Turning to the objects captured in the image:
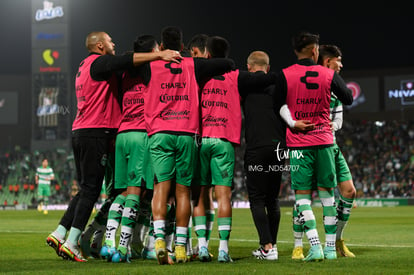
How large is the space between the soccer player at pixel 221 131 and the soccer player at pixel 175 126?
0.25 metres

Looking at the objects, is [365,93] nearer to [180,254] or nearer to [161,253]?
[180,254]

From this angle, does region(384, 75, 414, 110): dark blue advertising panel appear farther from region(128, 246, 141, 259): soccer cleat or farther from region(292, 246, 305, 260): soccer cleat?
region(128, 246, 141, 259): soccer cleat

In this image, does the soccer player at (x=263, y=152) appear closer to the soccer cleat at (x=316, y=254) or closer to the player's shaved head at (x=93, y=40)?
the soccer cleat at (x=316, y=254)

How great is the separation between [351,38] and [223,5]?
38.1 ft

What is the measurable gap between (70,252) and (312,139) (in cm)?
308

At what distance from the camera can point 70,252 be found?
7.30 m

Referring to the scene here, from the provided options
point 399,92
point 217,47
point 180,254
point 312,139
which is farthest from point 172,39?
point 399,92

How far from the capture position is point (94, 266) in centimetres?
661

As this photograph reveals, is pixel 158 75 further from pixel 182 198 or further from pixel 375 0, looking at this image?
pixel 375 0

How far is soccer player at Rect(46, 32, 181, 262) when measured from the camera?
7.38 metres

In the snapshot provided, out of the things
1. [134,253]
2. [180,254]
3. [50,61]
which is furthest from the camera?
[50,61]

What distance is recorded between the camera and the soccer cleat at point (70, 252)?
7.30m

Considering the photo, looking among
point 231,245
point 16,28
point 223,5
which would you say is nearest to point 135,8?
point 223,5

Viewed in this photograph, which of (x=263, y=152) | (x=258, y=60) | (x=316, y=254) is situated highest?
(x=258, y=60)
